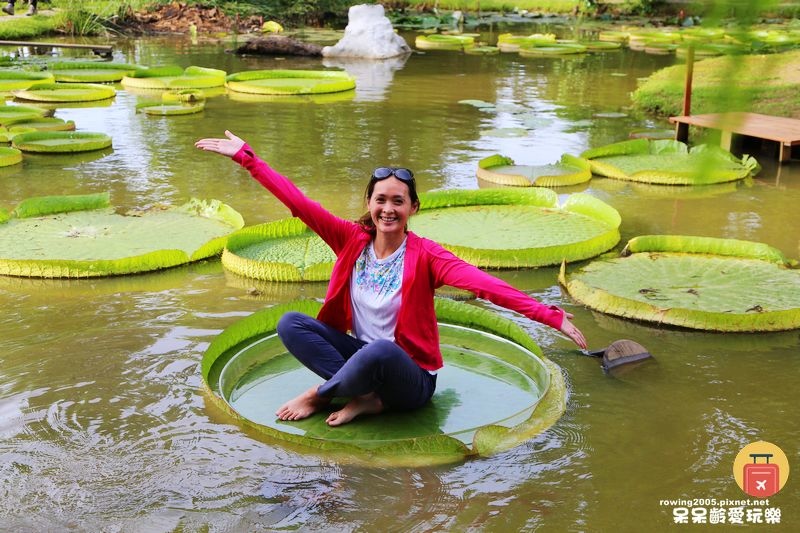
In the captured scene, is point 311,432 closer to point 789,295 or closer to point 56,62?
point 789,295

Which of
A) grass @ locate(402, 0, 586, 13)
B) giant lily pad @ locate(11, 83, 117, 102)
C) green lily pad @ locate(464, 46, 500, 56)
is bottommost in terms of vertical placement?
giant lily pad @ locate(11, 83, 117, 102)

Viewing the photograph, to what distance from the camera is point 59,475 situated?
116 inches

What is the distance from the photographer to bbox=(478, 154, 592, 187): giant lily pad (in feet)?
22.7

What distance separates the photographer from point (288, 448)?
10.2ft

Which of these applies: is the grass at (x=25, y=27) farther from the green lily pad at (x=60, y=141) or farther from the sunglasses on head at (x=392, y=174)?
the sunglasses on head at (x=392, y=174)

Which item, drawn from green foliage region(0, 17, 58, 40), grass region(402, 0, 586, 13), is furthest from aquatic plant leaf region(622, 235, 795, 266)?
grass region(402, 0, 586, 13)

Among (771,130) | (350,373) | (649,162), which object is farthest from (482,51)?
(350,373)

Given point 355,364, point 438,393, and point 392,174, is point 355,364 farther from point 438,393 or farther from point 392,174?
point 392,174


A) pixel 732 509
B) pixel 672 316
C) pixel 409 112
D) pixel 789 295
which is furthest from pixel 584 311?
pixel 409 112

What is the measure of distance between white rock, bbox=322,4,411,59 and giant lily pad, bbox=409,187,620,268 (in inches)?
402

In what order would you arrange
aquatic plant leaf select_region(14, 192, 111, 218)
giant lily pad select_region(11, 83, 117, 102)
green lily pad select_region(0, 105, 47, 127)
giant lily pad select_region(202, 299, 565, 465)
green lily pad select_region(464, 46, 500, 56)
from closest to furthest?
1. giant lily pad select_region(202, 299, 565, 465)
2. aquatic plant leaf select_region(14, 192, 111, 218)
3. green lily pad select_region(0, 105, 47, 127)
4. giant lily pad select_region(11, 83, 117, 102)
5. green lily pad select_region(464, 46, 500, 56)

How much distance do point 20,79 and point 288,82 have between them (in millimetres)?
3250

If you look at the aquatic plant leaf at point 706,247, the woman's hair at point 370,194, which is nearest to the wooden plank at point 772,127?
the aquatic plant leaf at point 706,247

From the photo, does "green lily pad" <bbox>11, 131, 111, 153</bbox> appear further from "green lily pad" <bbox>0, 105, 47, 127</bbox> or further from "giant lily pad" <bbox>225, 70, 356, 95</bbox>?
"giant lily pad" <bbox>225, 70, 356, 95</bbox>
